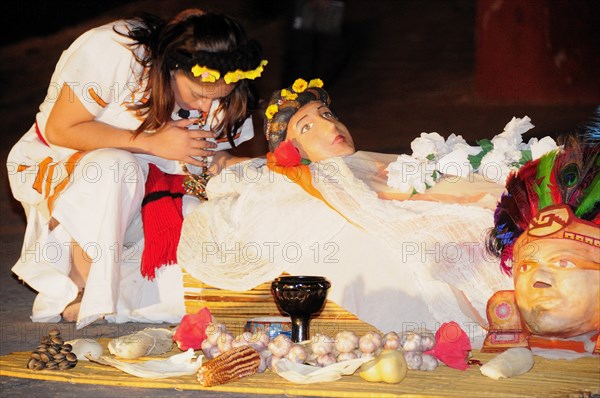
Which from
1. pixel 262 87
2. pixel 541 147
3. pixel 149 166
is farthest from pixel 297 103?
pixel 262 87

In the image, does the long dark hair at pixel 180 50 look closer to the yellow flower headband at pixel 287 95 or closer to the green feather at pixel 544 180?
the yellow flower headband at pixel 287 95

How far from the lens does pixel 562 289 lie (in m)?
3.19

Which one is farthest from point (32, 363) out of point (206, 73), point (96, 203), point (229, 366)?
point (206, 73)

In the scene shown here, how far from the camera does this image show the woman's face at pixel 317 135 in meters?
4.07

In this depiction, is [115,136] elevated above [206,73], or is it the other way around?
[206,73]

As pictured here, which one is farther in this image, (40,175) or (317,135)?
(40,175)

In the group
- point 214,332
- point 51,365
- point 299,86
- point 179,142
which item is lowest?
point 51,365

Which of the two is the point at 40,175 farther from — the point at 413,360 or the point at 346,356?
the point at 413,360

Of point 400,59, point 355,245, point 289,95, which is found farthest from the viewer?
point 400,59

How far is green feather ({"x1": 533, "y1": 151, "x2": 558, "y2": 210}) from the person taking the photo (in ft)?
11.0

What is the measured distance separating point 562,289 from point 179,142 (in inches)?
66.3

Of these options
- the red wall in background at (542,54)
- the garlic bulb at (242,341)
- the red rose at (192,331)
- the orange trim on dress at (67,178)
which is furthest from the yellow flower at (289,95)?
the red wall in background at (542,54)

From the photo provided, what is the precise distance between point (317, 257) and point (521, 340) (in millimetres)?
803

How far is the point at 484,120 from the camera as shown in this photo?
910 centimetres
